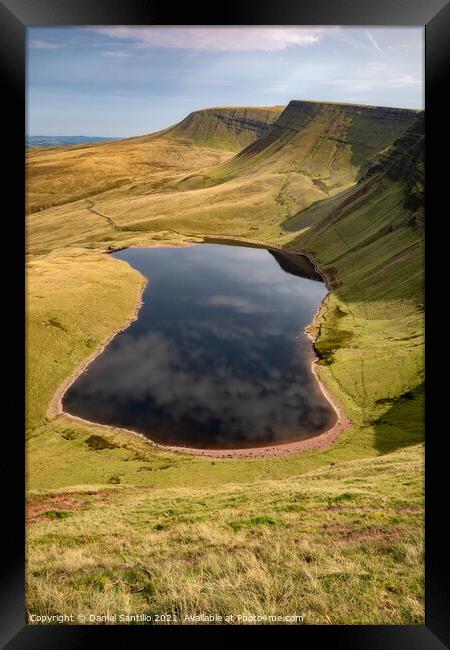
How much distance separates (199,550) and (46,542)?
23.0ft

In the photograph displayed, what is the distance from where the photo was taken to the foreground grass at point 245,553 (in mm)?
7500

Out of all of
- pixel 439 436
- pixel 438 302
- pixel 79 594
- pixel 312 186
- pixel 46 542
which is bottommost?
pixel 46 542

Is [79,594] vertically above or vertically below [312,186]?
below

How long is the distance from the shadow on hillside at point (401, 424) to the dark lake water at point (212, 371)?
4.74 meters

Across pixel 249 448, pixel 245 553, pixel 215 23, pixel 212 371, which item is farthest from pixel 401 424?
pixel 215 23

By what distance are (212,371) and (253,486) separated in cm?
2510

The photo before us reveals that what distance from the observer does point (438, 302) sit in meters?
7.18

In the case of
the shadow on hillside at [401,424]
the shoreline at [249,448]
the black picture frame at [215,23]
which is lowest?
the shoreline at [249,448]

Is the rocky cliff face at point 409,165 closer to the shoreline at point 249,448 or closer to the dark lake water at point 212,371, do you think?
the dark lake water at point 212,371

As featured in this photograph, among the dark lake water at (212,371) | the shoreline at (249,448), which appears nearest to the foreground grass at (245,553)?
the shoreline at (249,448)

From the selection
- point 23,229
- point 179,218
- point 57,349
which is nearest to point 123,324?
point 57,349

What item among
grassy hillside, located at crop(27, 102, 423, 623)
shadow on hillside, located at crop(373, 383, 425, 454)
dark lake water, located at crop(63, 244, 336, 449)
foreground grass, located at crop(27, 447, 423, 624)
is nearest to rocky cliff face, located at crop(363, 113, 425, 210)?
grassy hillside, located at crop(27, 102, 423, 623)

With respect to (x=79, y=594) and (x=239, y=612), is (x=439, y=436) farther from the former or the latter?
(x=79, y=594)

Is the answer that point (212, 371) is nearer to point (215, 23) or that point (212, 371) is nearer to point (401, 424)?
point (401, 424)
